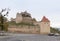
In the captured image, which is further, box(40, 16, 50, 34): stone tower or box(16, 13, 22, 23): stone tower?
box(16, 13, 22, 23): stone tower

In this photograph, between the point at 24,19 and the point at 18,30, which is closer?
the point at 18,30

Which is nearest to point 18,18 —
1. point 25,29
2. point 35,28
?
point 25,29

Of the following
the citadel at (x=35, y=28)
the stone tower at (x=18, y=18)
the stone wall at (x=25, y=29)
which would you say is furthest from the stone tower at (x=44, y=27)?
the stone tower at (x=18, y=18)

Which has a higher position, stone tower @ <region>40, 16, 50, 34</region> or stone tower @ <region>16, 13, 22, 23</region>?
stone tower @ <region>16, 13, 22, 23</region>

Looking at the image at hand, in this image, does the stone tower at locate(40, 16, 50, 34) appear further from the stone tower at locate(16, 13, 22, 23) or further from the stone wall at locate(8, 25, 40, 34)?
the stone tower at locate(16, 13, 22, 23)

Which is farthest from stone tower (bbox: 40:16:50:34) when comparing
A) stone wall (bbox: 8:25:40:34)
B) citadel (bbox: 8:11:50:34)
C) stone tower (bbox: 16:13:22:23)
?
stone tower (bbox: 16:13:22:23)

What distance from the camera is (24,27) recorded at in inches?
3250

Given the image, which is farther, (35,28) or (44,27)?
(35,28)

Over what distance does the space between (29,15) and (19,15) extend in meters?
4.59

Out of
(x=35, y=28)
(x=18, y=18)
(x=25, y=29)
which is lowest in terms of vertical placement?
(x=25, y=29)

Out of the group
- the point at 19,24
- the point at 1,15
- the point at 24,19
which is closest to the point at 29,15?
the point at 24,19

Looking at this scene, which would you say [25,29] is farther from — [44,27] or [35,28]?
[44,27]

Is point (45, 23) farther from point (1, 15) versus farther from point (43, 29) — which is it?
point (1, 15)

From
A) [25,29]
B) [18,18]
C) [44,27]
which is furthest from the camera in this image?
[18,18]
